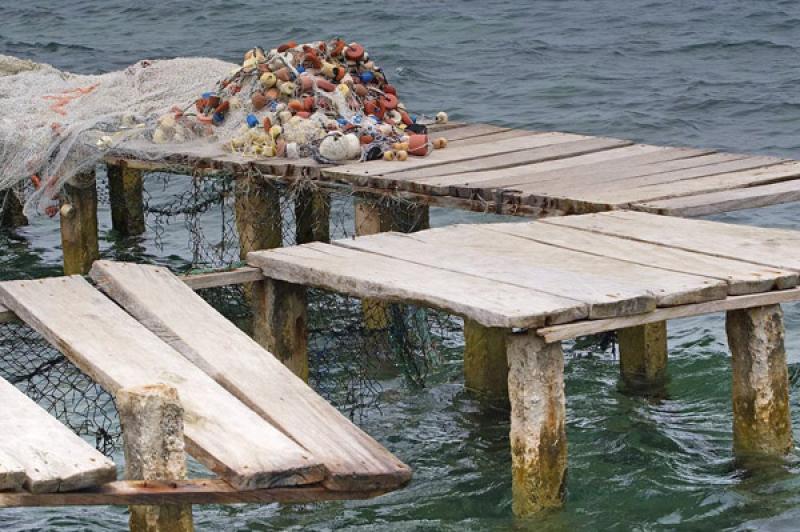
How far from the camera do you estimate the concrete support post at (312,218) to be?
13.5 meters

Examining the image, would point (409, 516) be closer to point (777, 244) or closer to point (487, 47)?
point (777, 244)

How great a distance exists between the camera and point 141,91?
45.0ft

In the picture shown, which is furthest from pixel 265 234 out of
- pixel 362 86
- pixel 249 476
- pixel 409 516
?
pixel 249 476

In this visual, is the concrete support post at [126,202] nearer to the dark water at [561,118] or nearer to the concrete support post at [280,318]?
the dark water at [561,118]

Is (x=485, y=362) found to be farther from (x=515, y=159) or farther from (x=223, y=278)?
(x=223, y=278)

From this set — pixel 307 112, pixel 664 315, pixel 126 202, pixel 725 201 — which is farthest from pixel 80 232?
pixel 664 315

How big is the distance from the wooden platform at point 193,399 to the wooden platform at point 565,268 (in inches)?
25.4

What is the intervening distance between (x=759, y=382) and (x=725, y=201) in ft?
5.73

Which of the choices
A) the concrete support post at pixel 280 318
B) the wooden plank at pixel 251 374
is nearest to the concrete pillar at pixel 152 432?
the wooden plank at pixel 251 374

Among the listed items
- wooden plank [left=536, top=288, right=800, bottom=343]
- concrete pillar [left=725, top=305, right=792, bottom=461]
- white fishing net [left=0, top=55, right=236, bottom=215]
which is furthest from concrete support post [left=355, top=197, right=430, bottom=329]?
wooden plank [left=536, top=288, right=800, bottom=343]

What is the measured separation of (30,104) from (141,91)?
1.00 m

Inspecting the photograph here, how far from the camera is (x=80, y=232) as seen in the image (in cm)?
1390

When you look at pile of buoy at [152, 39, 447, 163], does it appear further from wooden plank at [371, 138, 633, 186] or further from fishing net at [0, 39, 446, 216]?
wooden plank at [371, 138, 633, 186]

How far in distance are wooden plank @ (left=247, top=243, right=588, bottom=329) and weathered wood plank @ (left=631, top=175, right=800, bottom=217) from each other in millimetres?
1959
